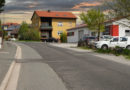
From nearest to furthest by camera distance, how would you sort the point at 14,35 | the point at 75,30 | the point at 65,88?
the point at 65,88, the point at 75,30, the point at 14,35

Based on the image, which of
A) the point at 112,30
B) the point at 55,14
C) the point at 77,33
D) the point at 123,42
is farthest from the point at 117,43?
the point at 55,14

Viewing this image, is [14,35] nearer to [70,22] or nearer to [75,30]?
[70,22]

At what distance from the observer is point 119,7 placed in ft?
68.0

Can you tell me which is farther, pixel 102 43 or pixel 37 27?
pixel 37 27

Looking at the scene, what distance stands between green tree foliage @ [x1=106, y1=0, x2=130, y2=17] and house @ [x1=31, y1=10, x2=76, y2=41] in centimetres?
6345

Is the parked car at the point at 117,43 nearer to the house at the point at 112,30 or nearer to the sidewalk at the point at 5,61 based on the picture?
the house at the point at 112,30

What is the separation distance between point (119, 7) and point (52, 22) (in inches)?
2602

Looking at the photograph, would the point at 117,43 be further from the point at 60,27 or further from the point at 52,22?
the point at 60,27

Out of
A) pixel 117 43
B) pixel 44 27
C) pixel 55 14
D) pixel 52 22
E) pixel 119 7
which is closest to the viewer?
pixel 119 7

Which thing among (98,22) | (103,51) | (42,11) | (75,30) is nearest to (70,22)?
(42,11)

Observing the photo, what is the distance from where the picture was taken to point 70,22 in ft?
292

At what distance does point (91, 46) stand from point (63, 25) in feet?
184

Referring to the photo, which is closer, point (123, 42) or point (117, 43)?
point (123, 42)

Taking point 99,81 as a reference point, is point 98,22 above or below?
above
